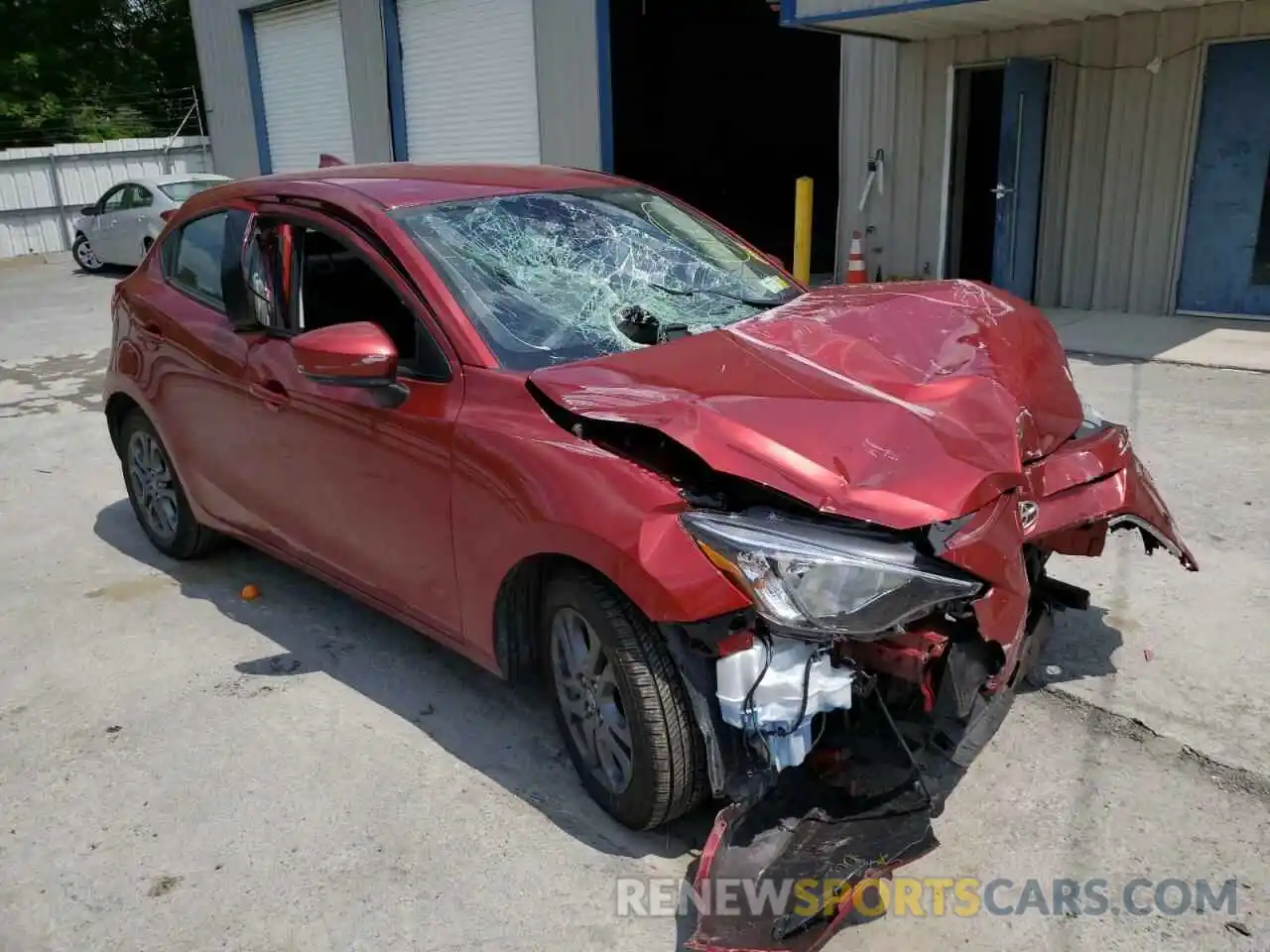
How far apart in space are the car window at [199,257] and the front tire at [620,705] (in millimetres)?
2247

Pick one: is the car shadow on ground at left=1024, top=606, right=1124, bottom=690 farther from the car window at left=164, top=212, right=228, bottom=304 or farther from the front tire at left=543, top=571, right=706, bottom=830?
the car window at left=164, top=212, right=228, bottom=304

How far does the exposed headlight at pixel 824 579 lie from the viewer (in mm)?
2521

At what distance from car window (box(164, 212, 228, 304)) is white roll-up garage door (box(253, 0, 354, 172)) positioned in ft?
47.8

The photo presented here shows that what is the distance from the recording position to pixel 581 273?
3725mm

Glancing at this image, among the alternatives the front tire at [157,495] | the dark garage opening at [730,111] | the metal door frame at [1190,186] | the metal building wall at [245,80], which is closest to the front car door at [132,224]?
the metal building wall at [245,80]

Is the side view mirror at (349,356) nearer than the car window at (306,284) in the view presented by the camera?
Yes

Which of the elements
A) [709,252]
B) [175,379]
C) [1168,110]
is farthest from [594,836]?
[1168,110]

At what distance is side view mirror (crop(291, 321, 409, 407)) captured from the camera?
3.22m

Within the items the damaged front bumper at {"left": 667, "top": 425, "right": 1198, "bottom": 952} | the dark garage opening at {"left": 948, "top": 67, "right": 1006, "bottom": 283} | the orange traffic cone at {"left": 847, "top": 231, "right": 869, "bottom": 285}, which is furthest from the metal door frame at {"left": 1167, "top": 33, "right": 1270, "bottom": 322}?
the damaged front bumper at {"left": 667, "top": 425, "right": 1198, "bottom": 952}

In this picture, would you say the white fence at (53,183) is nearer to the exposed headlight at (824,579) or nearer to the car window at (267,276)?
the car window at (267,276)

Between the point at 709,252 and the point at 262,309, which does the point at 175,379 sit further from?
the point at 709,252

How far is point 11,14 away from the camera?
28.8 metres

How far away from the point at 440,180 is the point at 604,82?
1073cm

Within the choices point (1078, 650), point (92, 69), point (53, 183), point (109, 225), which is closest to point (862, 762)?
point (1078, 650)
